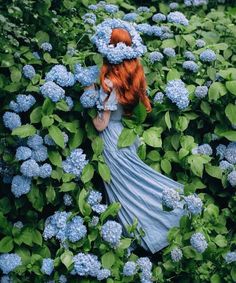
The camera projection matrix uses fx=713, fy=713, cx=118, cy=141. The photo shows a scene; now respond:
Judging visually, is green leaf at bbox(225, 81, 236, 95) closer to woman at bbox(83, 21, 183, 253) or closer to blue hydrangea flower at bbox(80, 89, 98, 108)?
woman at bbox(83, 21, 183, 253)

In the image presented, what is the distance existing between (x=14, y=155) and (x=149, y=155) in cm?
80

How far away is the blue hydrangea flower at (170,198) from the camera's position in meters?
3.76

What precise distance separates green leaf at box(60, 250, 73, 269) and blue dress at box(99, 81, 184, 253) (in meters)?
0.49

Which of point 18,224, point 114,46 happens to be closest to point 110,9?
point 114,46

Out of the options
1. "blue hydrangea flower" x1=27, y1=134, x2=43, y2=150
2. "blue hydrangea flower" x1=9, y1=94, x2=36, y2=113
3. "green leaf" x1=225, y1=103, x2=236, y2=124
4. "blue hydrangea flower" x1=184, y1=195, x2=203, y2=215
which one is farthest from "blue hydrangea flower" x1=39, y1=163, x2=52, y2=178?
"green leaf" x1=225, y1=103, x2=236, y2=124

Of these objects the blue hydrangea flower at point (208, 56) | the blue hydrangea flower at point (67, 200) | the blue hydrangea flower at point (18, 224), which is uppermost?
the blue hydrangea flower at point (208, 56)

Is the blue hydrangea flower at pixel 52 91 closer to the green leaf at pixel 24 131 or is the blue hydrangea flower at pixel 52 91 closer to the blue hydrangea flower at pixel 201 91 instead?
the green leaf at pixel 24 131

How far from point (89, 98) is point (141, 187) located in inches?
23.2

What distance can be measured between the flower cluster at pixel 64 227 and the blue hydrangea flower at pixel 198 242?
569mm

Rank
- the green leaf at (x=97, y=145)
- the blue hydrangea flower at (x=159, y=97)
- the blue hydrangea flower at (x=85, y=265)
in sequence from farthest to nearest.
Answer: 1. the blue hydrangea flower at (x=159, y=97)
2. the green leaf at (x=97, y=145)
3. the blue hydrangea flower at (x=85, y=265)

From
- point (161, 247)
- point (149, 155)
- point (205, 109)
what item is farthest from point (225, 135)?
→ point (161, 247)

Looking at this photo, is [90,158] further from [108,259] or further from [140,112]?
[108,259]

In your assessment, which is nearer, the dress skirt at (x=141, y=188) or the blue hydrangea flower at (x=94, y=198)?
the blue hydrangea flower at (x=94, y=198)

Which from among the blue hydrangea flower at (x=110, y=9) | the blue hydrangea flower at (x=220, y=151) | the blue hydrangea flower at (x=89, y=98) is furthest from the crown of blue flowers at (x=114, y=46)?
the blue hydrangea flower at (x=110, y=9)
